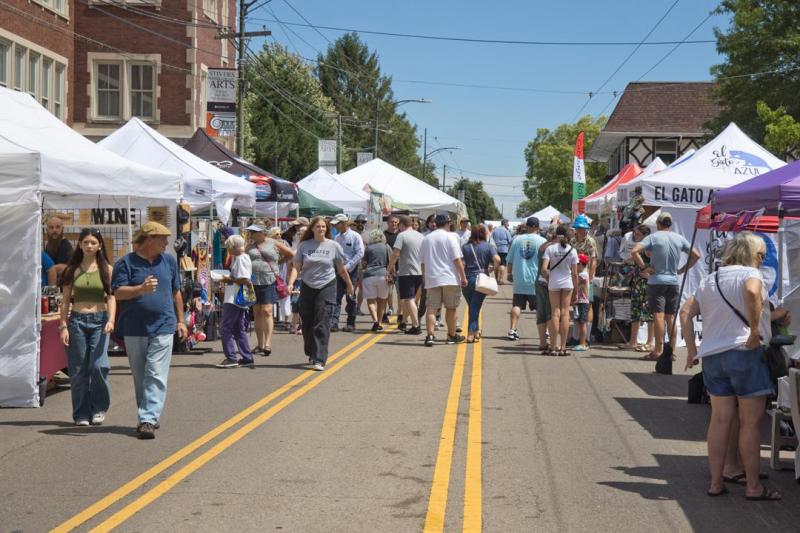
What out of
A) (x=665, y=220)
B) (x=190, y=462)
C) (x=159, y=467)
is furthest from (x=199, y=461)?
(x=665, y=220)

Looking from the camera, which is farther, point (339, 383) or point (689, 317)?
point (339, 383)

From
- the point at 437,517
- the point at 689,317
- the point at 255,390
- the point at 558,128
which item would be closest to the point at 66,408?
the point at 255,390

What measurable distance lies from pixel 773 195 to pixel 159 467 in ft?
17.9

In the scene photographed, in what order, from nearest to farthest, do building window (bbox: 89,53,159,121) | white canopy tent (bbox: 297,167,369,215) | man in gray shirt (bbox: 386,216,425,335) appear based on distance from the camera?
man in gray shirt (bbox: 386,216,425,335) < white canopy tent (bbox: 297,167,369,215) < building window (bbox: 89,53,159,121)

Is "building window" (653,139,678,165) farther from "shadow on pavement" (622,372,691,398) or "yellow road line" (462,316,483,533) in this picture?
"yellow road line" (462,316,483,533)

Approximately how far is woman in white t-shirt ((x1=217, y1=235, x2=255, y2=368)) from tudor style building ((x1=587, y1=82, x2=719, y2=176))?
4268cm

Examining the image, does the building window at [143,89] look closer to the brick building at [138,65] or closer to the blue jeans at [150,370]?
the brick building at [138,65]

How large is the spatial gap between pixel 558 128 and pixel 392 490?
95.7 m

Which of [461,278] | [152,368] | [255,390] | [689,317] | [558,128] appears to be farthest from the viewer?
[558,128]

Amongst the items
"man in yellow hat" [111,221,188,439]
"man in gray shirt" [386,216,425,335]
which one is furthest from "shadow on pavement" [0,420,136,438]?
"man in gray shirt" [386,216,425,335]

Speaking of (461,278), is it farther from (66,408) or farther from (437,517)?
(437,517)

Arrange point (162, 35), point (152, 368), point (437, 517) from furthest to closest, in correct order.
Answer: point (162, 35) → point (152, 368) → point (437, 517)

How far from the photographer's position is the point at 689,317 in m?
7.36

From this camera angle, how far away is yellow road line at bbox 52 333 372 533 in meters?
6.14
